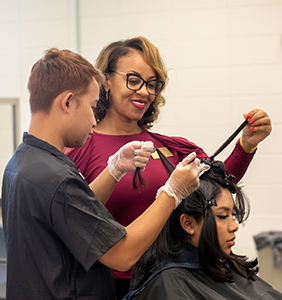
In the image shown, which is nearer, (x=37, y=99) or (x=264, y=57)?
(x=37, y=99)

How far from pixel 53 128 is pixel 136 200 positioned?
609 mm

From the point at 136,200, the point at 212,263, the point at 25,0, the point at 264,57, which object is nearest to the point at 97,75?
the point at 136,200

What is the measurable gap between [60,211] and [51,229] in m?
0.08

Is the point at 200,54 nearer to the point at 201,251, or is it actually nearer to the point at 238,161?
the point at 238,161

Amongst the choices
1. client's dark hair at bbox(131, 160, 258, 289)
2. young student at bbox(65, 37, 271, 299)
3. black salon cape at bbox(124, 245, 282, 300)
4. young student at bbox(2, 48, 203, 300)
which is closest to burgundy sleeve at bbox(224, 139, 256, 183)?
young student at bbox(65, 37, 271, 299)

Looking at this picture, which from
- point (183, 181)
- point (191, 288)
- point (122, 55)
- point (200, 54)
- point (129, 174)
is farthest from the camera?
point (200, 54)

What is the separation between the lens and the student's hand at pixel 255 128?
1.75 meters

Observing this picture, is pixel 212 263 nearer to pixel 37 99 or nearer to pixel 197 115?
pixel 37 99

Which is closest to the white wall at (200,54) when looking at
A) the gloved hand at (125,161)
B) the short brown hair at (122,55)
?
the short brown hair at (122,55)

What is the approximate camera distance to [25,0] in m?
3.19

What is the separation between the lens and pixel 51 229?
3.43 feet

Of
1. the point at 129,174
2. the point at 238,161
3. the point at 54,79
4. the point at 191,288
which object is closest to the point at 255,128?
the point at 238,161

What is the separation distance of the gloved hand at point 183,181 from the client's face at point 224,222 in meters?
0.32

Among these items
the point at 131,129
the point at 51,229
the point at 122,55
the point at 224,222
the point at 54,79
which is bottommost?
the point at 224,222
